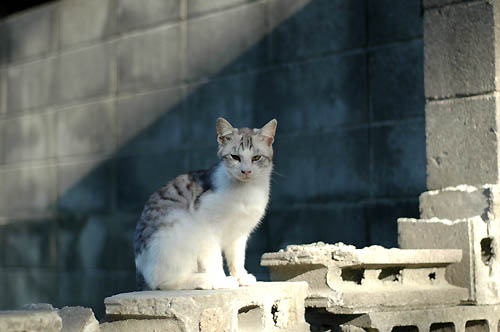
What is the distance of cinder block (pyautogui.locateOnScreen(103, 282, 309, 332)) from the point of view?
267 centimetres

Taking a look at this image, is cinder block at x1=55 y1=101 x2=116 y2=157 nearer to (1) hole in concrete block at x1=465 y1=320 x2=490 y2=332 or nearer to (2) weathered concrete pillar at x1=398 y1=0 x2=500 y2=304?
(2) weathered concrete pillar at x1=398 y1=0 x2=500 y2=304

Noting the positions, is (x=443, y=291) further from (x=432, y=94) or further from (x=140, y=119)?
(x=140, y=119)

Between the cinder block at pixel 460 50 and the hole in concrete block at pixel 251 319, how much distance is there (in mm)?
1777

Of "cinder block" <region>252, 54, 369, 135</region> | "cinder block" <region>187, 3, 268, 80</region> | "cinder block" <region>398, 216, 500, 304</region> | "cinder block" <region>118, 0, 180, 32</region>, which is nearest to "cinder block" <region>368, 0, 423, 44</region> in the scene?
"cinder block" <region>252, 54, 369, 135</region>

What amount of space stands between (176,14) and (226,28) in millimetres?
609

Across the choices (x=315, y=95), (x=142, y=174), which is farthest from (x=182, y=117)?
(x=315, y=95)

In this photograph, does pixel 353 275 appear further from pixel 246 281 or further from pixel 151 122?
pixel 151 122

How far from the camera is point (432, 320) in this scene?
3.56 metres

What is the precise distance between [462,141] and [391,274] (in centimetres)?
85

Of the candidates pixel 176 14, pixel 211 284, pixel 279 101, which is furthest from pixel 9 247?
pixel 211 284

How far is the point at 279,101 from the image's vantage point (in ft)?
18.1

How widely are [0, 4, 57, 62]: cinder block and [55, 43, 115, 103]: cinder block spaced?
333 millimetres

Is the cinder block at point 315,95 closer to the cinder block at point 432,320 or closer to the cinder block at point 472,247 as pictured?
the cinder block at point 472,247

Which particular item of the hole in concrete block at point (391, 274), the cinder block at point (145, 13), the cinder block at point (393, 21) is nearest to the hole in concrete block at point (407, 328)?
the hole in concrete block at point (391, 274)
